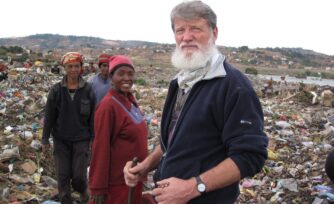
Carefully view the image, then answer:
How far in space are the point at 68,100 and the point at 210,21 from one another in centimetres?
258

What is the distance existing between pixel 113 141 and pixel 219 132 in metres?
1.43

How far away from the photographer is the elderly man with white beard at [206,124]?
155 cm

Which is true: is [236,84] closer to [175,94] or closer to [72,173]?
[175,94]

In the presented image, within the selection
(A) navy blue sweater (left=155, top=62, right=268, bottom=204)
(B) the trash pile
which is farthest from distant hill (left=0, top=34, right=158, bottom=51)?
(A) navy blue sweater (left=155, top=62, right=268, bottom=204)

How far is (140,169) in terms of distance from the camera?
2104 mm

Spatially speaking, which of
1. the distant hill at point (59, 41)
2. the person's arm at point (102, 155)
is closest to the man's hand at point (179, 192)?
the person's arm at point (102, 155)

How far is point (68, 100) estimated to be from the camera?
158 inches

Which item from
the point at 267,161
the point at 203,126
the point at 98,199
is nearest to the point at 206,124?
the point at 203,126

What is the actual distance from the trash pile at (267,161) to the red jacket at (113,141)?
1.81 meters

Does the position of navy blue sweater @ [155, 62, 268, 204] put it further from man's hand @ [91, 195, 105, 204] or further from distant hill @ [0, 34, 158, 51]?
distant hill @ [0, 34, 158, 51]

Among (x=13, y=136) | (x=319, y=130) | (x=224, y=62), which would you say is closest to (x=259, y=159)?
(x=224, y=62)

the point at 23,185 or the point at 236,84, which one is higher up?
the point at 236,84

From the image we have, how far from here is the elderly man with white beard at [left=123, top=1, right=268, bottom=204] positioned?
155cm

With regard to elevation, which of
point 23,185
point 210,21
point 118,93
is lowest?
point 23,185
